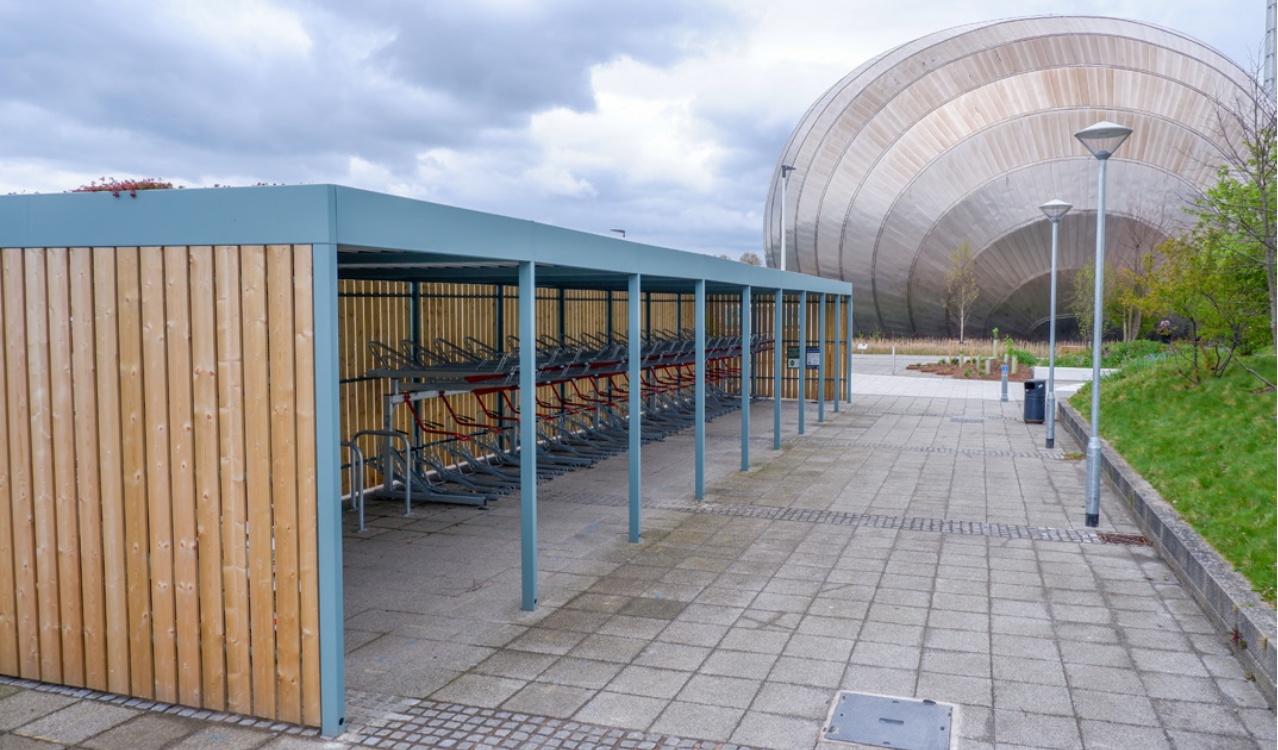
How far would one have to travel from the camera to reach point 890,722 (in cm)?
486

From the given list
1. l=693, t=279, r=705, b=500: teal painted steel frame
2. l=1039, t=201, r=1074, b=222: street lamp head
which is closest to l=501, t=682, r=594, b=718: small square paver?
l=693, t=279, r=705, b=500: teal painted steel frame

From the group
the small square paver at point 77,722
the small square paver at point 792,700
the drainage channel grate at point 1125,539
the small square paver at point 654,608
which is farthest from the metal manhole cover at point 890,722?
the drainage channel grate at point 1125,539

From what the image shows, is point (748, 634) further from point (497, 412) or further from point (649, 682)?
point (497, 412)

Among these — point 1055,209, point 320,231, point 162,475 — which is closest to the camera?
point 320,231

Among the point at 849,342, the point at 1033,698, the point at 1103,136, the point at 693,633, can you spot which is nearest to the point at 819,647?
the point at 693,633

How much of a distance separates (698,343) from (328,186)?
20.4 ft

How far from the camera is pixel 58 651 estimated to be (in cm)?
529

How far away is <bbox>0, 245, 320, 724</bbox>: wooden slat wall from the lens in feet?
15.2

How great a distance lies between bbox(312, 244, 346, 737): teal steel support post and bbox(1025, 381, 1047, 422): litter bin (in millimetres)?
15972

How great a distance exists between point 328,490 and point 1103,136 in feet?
26.3

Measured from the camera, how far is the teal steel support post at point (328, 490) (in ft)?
14.7

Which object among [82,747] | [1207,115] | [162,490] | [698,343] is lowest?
[82,747]

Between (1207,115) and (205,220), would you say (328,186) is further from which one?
(1207,115)

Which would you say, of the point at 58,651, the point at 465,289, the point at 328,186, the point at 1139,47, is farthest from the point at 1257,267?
the point at 1139,47
